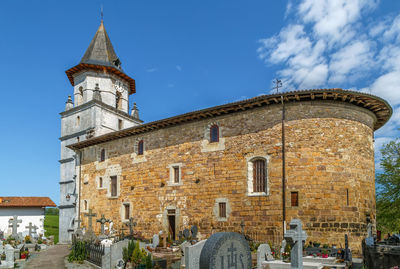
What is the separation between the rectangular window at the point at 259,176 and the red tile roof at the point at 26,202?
27677 mm

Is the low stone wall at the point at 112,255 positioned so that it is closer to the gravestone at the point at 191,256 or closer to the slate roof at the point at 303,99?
the gravestone at the point at 191,256

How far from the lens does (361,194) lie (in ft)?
Result: 55.2

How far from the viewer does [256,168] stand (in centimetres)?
1766

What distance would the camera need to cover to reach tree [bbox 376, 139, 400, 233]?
2400cm

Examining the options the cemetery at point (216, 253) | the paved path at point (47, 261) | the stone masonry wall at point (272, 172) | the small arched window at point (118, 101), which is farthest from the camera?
the small arched window at point (118, 101)

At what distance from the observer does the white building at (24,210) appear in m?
35.7

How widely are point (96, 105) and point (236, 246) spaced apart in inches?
945

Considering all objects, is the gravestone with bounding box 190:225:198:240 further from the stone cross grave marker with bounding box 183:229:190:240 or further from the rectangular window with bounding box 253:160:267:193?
the rectangular window with bounding box 253:160:267:193

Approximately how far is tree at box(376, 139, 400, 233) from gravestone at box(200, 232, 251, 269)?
780 inches

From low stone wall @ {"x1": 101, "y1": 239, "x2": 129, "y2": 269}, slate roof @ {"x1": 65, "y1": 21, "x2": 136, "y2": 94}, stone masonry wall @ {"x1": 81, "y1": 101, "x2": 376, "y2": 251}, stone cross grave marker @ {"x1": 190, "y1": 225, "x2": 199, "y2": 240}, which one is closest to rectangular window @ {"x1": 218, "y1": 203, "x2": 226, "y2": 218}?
stone masonry wall @ {"x1": 81, "y1": 101, "x2": 376, "y2": 251}

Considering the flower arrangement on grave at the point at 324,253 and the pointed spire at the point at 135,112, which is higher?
the pointed spire at the point at 135,112

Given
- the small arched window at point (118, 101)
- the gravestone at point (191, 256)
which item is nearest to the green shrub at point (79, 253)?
the gravestone at point (191, 256)

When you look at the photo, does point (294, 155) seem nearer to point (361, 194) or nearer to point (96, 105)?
point (361, 194)

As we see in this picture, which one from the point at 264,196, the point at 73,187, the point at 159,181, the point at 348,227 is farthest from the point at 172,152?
the point at 73,187
